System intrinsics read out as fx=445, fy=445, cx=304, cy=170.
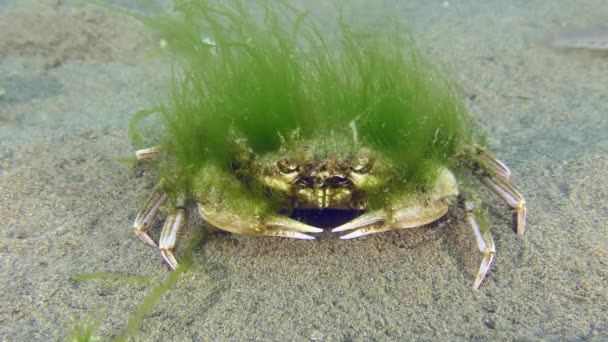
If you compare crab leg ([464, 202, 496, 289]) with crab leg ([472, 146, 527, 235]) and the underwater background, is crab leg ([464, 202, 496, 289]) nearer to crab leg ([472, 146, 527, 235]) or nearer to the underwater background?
the underwater background

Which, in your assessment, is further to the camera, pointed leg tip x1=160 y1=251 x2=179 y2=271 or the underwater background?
pointed leg tip x1=160 y1=251 x2=179 y2=271

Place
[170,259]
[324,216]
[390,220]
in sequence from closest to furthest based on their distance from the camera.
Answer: [390,220] → [170,259] → [324,216]

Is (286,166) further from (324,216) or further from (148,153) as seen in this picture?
(148,153)

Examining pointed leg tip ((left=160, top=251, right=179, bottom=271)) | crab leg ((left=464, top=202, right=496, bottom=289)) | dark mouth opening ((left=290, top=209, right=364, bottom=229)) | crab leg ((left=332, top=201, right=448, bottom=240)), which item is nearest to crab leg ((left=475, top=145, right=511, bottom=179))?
crab leg ((left=464, top=202, right=496, bottom=289))

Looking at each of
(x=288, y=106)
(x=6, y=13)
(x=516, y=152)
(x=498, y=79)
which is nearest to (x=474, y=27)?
(x=498, y=79)

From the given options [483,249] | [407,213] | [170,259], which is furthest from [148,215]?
[483,249]

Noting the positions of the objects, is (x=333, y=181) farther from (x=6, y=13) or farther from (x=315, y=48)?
(x=6, y=13)

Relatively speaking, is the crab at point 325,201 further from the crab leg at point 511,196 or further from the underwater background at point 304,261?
the underwater background at point 304,261
